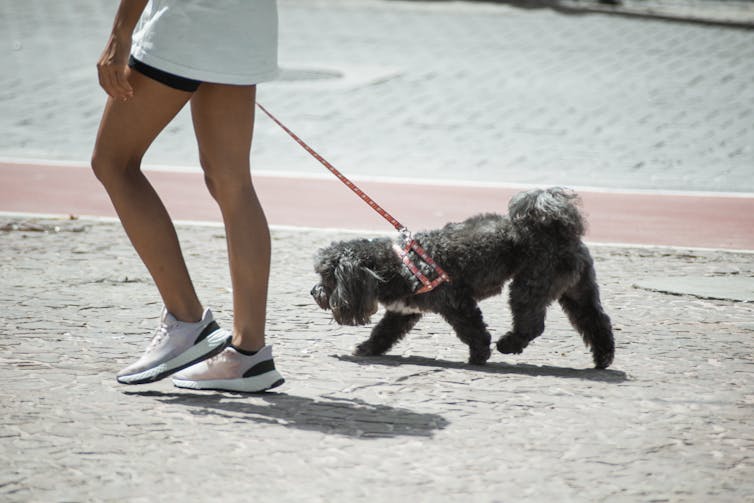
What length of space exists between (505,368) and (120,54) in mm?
2086

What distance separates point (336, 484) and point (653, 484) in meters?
0.95

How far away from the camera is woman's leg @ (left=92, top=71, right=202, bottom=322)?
4422 mm

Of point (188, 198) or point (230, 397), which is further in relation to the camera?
point (188, 198)

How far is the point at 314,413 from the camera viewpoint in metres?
4.41

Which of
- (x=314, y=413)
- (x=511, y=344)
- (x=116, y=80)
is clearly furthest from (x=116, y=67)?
(x=511, y=344)

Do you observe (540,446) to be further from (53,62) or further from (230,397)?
(53,62)

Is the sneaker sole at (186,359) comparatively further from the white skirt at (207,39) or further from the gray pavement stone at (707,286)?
the gray pavement stone at (707,286)

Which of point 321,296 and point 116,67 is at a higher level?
point 116,67

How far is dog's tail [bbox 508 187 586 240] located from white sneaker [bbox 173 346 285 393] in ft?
4.13

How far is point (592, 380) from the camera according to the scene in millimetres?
4988

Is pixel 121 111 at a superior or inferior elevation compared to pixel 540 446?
superior

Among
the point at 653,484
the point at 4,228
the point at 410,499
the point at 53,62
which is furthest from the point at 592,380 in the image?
the point at 53,62

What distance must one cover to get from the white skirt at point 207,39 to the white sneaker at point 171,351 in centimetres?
A: 98

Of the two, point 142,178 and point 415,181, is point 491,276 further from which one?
point 415,181
